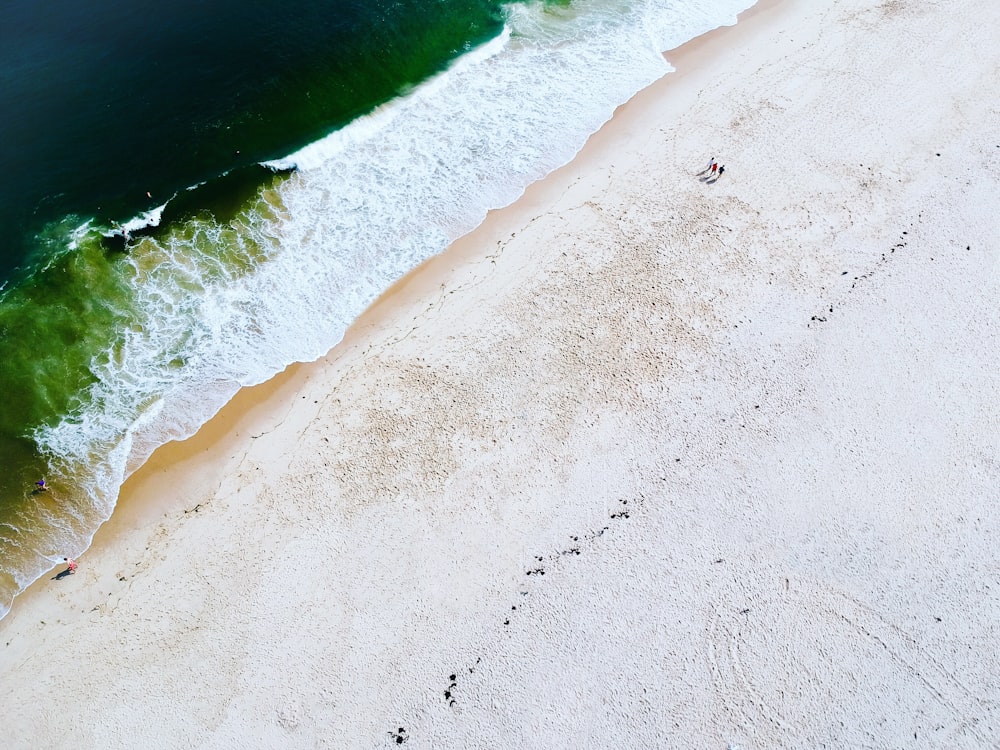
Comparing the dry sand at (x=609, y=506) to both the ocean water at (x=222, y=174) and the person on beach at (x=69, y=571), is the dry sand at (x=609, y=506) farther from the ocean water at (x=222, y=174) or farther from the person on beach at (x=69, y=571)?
the ocean water at (x=222, y=174)

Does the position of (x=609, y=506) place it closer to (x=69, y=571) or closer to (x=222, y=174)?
(x=69, y=571)

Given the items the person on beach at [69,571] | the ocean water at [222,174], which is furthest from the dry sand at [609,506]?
the ocean water at [222,174]

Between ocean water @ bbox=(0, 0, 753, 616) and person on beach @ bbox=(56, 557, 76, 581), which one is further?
ocean water @ bbox=(0, 0, 753, 616)

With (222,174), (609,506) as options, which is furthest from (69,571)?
(222,174)

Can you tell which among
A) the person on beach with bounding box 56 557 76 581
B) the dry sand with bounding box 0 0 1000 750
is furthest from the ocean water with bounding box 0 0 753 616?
the dry sand with bounding box 0 0 1000 750

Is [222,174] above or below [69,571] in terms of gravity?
above

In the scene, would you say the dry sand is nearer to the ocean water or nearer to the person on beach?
the person on beach
